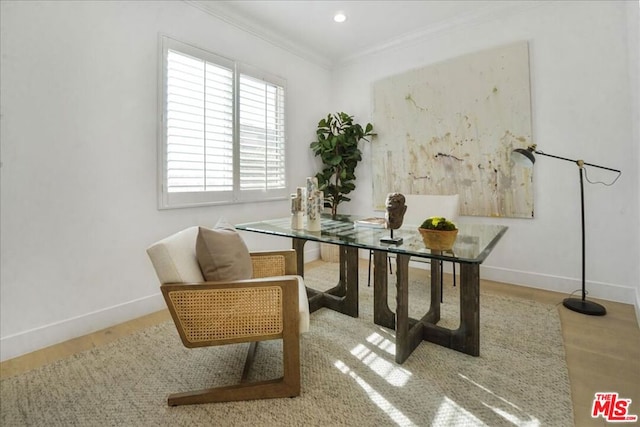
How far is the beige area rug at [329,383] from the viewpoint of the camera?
1.44 metres

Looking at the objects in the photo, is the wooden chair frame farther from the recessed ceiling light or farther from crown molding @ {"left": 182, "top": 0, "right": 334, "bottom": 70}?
the recessed ceiling light

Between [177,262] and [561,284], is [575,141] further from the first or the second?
[177,262]

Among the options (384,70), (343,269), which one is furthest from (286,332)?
(384,70)

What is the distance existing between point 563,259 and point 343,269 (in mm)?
2173

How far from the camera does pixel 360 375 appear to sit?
5.76ft

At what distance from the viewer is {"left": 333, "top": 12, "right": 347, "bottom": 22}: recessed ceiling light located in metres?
3.29

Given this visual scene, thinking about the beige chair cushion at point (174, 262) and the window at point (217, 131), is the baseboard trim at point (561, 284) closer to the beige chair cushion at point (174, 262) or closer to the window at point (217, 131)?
the window at point (217, 131)

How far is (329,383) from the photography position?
1682 millimetres

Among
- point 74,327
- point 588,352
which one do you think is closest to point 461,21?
point 588,352

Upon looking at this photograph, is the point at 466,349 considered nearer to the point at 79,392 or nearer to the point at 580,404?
the point at 580,404

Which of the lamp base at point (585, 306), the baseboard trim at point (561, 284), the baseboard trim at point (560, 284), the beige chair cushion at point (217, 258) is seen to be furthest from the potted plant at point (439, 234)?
the baseboard trim at point (560, 284)

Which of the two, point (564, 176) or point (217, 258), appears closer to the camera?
point (217, 258)

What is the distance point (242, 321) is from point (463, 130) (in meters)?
3.17

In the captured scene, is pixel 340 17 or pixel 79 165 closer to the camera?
pixel 79 165
